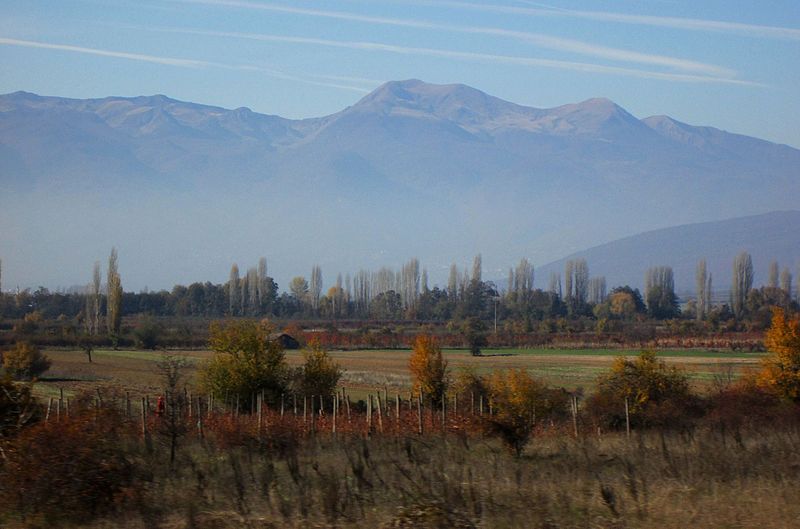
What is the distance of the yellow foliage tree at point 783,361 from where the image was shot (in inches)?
1400

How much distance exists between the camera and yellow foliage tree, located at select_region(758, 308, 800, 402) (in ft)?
117

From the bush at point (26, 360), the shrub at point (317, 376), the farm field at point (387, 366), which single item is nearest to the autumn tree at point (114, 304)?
the farm field at point (387, 366)

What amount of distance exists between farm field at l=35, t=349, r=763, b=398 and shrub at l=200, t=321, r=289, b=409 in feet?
22.6

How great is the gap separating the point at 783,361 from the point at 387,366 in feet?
129

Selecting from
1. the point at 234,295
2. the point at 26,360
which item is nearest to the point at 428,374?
the point at 26,360

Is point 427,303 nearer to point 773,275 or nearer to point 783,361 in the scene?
point 773,275

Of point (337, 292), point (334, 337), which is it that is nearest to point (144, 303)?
point (337, 292)

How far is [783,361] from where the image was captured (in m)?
36.2

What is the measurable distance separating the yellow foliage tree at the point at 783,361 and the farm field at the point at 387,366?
2.55m

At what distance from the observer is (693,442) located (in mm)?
21375

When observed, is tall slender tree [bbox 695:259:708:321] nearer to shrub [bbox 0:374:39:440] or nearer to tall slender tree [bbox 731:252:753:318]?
tall slender tree [bbox 731:252:753:318]

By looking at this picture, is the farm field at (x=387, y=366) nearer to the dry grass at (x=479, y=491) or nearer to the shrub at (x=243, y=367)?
the shrub at (x=243, y=367)

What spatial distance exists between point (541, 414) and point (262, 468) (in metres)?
12.8

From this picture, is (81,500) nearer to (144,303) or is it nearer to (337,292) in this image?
(144,303)
